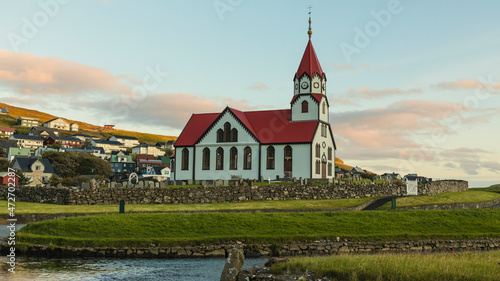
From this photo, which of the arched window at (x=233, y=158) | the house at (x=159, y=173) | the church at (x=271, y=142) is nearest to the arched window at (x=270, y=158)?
the church at (x=271, y=142)

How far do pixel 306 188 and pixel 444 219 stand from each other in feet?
63.5

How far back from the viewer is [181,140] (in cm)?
7431

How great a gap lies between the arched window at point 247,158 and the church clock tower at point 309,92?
8259 mm

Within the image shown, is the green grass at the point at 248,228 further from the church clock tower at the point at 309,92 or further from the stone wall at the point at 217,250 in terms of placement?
the church clock tower at the point at 309,92

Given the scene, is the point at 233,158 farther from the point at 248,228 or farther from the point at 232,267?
the point at 232,267

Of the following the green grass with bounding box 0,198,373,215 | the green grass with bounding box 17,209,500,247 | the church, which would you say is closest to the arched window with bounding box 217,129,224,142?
the church

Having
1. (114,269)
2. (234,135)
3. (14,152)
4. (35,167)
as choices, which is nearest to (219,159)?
(234,135)

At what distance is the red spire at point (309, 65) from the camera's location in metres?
71.8

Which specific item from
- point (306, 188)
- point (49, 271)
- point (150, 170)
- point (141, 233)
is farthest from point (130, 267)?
point (150, 170)

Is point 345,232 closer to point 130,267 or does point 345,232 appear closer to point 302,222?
point 302,222

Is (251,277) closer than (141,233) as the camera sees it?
Yes

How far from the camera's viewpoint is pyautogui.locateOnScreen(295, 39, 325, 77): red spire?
7181 cm

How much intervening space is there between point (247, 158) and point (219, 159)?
4.52 m

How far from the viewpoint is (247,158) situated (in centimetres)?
6969
